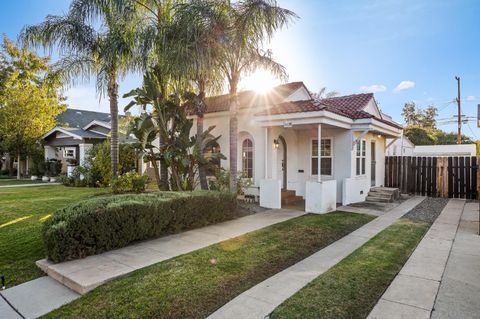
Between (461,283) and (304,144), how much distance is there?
335 inches

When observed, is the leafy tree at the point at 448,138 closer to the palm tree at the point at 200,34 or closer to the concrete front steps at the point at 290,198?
the concrete front steps at the point at 290,198

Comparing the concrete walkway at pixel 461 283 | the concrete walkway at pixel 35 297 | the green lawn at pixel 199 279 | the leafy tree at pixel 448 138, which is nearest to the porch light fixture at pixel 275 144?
the green lawn at pixel 199 279

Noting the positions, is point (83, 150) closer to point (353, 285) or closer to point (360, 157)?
point (360, 157)

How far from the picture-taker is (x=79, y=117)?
102 ft

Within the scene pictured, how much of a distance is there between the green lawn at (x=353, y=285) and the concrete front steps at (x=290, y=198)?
17.7 feet

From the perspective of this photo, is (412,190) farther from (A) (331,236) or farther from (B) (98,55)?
(B) (98,55)

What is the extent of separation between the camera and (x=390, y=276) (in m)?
4.61

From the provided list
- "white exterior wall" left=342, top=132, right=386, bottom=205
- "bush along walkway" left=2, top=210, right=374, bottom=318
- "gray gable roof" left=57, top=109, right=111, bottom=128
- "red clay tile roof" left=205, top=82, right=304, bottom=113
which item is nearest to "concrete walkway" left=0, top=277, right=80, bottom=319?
"bush along walkway" left=2, top=210, right=374, bottom=318

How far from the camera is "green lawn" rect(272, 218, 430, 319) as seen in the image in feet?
11.7

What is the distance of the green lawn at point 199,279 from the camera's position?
3.60 m

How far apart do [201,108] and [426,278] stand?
27.9 feet

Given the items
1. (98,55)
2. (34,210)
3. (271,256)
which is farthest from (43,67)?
(271,256)

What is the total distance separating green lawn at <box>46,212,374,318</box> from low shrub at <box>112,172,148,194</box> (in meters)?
7.32

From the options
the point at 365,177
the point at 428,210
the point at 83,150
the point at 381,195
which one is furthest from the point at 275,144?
the point at 83,150
